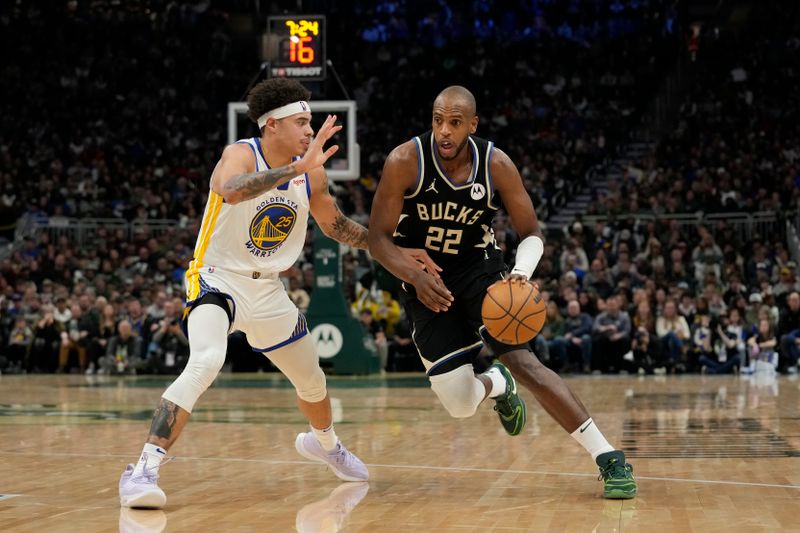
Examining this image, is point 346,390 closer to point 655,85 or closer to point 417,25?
point 655,85

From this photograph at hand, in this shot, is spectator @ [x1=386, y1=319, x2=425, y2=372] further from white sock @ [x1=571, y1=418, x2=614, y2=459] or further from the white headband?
white sock @ [x1=571, y1=418, x2=614, y2=459]

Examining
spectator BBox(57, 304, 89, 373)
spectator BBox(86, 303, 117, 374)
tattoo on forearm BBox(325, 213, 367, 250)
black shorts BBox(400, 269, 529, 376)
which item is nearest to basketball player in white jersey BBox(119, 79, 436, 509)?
tattoo on forearm BBox(325, 213, 367, 250)

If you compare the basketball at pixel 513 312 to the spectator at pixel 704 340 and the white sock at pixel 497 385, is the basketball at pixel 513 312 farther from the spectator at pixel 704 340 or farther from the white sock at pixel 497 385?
the spectator at pixel 704 340

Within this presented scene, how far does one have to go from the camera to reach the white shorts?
17.5 ft

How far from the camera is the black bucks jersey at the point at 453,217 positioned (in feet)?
18.3

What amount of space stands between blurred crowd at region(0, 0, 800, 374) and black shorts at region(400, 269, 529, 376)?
10.0m

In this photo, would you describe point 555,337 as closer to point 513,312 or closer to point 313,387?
point 313,387

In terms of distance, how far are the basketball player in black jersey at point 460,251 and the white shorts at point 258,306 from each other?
53cm

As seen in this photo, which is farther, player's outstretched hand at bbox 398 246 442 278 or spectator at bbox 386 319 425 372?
spectator at bbox 386 319 425 372

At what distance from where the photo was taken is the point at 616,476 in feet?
16.6

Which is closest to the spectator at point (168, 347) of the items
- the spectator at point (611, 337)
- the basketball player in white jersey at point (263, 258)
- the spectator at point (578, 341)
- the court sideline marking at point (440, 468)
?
the spectator at point (578, 341)

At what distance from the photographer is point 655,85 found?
27.1 metres

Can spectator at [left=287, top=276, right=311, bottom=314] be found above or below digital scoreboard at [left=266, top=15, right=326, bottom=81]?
below

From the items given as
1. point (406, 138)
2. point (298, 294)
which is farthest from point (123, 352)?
point (406, 138)
